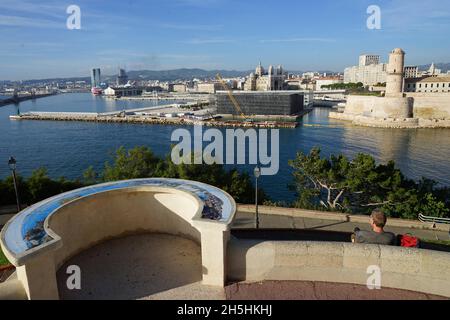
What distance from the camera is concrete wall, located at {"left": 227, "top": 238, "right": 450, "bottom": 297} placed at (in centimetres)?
257

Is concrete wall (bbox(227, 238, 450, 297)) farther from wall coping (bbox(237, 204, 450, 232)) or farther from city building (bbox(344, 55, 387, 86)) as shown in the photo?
city building (bbox(344, 55, 387, 86))

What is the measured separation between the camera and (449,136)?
3175 centimetres


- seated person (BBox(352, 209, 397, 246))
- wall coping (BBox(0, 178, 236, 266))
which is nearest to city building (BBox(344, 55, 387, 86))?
wall coping (BBox(0, 178, 236, 266))

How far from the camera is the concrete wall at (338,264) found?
2.57 metres

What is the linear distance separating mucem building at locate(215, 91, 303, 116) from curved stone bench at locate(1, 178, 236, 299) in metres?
46.2

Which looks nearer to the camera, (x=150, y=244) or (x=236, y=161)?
(x=150, y=244)

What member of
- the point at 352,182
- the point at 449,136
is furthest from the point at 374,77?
the point at 352,182

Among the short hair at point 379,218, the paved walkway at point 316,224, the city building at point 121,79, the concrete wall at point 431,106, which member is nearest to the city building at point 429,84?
the concrete wall at point 431,106

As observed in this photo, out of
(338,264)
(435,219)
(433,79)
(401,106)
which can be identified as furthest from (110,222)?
(433,79)

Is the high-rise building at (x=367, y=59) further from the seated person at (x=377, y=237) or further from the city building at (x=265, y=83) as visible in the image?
the seated person at (x=377, y=237)

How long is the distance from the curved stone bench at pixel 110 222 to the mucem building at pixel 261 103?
152ft

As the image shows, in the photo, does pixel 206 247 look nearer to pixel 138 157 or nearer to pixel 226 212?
pixel 226 212

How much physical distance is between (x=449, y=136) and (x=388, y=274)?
34816 millimetres

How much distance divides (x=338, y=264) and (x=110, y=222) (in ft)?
7.52
